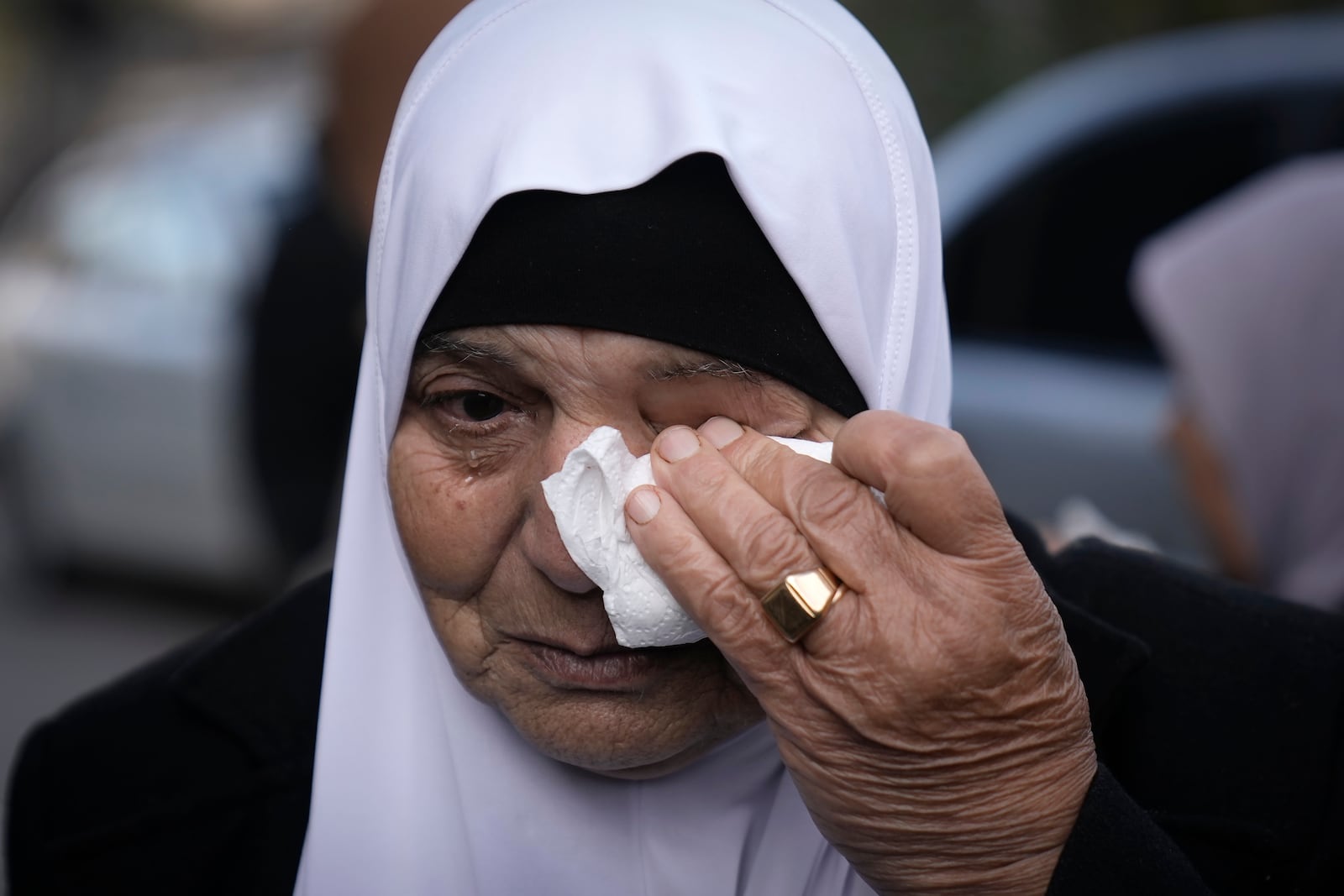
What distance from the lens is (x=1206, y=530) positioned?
12.0 feet

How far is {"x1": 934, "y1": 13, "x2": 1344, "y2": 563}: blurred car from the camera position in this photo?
14.5 ft

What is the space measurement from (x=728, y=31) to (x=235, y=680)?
1291mm

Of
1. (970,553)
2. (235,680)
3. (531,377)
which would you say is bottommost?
(235,680)

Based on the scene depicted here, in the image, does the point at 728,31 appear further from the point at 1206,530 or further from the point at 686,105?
the point at 1206,530

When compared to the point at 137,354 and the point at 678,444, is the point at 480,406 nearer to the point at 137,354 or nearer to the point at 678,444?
the point at 678,444

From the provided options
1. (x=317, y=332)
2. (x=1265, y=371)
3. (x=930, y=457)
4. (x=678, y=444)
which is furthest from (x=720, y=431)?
(x=317, y=332)

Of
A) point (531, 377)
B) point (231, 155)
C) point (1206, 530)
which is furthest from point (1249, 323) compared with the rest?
point (231, 155)

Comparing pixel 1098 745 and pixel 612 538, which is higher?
pixel 612 538

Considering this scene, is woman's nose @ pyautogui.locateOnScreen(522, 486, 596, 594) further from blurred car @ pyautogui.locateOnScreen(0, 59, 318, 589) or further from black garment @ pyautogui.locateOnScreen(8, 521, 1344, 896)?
blurred car @ pyautogui.locateOnScreen(0, 59, 318, 589)

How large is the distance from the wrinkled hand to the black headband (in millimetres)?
160

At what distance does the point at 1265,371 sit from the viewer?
348 cm

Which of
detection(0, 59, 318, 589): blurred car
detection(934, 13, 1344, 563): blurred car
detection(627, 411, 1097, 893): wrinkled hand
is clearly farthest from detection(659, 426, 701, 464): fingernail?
detection(0, 59, 318, 589): blurred car

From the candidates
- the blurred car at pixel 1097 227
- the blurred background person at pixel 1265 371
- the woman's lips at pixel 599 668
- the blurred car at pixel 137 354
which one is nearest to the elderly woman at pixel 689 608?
the woman's lips at pixel 599 668

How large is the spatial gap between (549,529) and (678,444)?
0.21m
